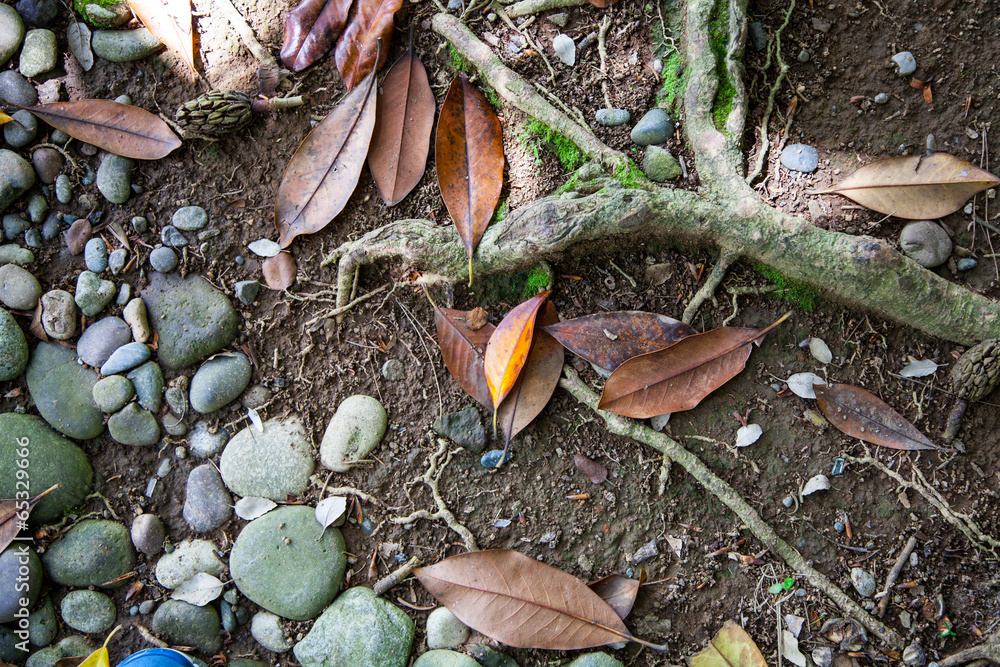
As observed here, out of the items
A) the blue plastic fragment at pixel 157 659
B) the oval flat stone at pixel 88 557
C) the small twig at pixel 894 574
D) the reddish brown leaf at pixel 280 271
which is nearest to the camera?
the blue plastic fragment at pixel 157 659

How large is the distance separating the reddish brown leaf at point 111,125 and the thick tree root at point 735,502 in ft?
5.70

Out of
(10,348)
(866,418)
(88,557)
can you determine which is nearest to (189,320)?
(10,348)

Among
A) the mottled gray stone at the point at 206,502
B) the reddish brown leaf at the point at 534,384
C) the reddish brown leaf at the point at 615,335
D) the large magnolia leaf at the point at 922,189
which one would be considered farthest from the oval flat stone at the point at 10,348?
the large magnolia leaf at the point at 922,189

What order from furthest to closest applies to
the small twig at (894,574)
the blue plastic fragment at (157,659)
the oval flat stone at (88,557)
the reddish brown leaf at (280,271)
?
1. the reddish brown leaf at (280,271)
2. the oval flat stone at (88,557)
3. the small twig at (894,574)
4. the blue plastic fragment at (157,659)

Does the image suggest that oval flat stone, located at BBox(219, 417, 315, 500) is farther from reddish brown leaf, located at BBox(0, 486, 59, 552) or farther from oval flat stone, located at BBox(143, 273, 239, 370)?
reddish brown leaf, located at BBox(0, 486, 59, 552)

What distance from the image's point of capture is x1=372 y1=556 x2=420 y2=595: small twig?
2039 mm

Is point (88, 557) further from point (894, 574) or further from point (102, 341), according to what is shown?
point (894, 574)

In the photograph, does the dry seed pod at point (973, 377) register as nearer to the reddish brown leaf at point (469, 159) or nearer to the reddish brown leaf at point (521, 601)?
the reddish brown leaf at point (521, 601)

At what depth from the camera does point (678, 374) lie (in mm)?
2020

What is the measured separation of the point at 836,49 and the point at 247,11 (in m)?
2.16

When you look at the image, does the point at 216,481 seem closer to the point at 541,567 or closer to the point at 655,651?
the point at 541,567

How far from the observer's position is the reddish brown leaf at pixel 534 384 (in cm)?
205

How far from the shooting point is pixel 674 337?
204cm

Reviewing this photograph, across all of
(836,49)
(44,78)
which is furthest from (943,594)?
(44,78)
